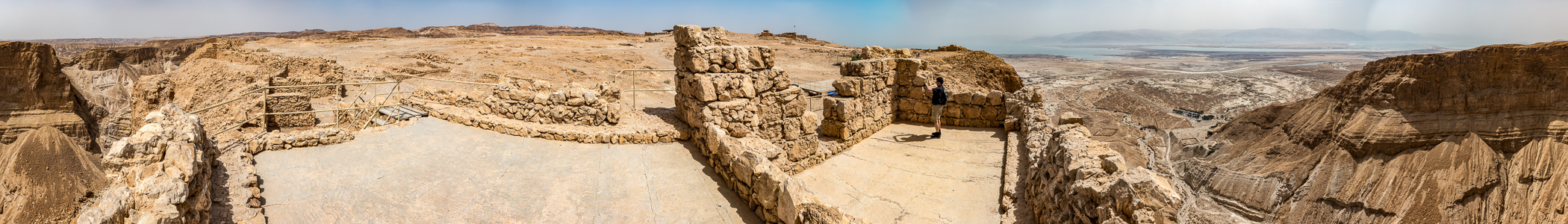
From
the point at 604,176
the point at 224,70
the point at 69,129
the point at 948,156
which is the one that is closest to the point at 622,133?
the point at 604,176

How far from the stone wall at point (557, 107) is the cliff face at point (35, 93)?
7.21 m

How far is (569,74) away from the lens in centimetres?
2480

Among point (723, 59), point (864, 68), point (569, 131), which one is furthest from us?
point (864, 68)

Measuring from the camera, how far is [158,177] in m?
3.63

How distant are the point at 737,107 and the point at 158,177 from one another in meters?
5.22

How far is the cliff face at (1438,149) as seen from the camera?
37.3ft

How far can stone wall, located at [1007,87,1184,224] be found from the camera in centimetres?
361

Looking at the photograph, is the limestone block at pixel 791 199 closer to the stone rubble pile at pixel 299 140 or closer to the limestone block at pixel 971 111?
the stone rubble pile at pixel 299 140

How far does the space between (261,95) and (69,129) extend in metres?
2.91

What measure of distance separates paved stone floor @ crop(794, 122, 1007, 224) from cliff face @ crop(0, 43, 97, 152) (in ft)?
39.1

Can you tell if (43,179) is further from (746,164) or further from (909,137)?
(909,137)

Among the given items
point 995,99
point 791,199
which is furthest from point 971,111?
point 791,199

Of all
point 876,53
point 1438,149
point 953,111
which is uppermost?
point 876,53

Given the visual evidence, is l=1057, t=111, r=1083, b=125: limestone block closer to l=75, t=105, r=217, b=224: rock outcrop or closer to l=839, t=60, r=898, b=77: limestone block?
l=839, t=60, r=898, b=77: limestone block
